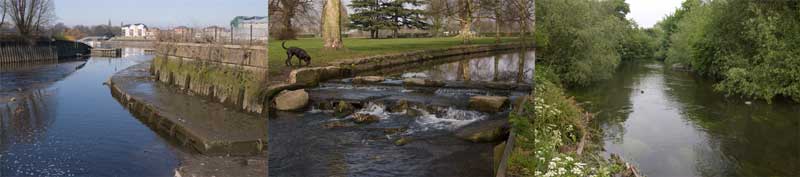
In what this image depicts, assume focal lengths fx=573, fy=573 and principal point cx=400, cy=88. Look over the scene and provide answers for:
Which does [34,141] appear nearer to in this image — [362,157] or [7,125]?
[7,125]

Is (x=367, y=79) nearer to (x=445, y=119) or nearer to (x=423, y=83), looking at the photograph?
(x=423, y=83)

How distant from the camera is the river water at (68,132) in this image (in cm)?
505

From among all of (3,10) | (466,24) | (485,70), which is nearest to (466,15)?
(466,24)

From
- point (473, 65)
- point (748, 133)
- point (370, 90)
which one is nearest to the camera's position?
point (370, 90)

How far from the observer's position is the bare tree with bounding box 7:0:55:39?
6.07 meters

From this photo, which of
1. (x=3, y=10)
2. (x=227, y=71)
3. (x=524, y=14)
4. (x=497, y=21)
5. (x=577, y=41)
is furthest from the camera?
(x=577, y=41)

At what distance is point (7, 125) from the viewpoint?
18.2ft

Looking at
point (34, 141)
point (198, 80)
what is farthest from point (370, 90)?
point (34, 141)

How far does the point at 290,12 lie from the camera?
8.90ft

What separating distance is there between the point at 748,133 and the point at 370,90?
19582 millimetres

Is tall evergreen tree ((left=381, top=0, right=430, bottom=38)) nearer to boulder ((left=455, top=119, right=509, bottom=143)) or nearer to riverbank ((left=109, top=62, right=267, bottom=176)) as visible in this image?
boulder ((left=455, top=119, right=509, bottom=143))

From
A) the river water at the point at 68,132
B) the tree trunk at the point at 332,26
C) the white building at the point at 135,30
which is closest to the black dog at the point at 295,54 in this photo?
the tree trunk at the point at 332,26

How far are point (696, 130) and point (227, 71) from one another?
18554mm

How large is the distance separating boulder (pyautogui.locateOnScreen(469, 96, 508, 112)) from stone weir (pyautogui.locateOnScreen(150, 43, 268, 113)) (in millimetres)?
1055
